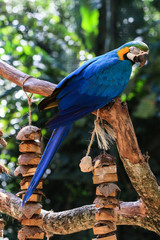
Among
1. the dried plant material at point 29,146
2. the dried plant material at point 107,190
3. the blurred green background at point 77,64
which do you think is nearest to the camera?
the dried plant material at point 107,190

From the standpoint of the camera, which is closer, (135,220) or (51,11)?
(135,220)

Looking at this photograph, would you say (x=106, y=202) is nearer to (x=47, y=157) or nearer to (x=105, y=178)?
(x=105, y=178)

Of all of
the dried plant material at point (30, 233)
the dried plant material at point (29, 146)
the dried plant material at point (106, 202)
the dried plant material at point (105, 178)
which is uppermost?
the dried plant material at point (29, 146)

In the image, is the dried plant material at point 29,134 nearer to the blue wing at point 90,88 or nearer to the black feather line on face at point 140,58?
the blue wing at point 90,88

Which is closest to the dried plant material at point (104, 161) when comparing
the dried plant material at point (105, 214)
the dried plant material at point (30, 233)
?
the dried plant material at point (105, 214)

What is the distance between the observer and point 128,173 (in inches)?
35.5

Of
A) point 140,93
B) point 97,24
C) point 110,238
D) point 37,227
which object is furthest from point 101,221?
point 97,24

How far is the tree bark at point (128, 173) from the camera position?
34.2 inches

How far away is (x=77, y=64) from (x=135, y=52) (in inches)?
63.4

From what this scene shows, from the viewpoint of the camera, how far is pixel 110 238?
0.76 meters

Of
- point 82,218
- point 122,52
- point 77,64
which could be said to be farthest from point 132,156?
point 77,64

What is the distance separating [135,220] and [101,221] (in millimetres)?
247

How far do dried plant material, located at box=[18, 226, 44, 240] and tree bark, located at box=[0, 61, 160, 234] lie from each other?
18 centimetres

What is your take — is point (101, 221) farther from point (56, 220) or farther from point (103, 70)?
point (103, 70)
